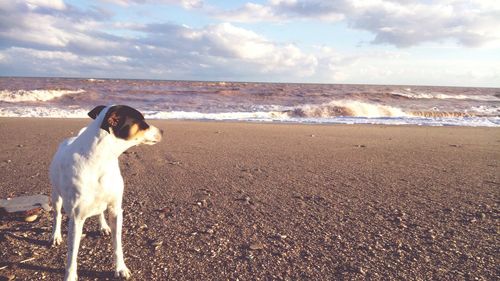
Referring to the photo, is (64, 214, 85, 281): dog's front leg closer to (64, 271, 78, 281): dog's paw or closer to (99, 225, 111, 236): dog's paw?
(64, 271, 78, 281): dog's paw

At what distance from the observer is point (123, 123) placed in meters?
2.92

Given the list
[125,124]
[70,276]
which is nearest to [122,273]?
[70,276]

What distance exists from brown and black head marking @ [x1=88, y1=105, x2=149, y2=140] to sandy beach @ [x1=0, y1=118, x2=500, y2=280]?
118 centimetres

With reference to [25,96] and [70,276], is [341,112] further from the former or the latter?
[25,96]

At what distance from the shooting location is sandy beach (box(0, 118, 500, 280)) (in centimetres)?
320

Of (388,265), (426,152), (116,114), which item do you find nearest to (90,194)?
(116,114)

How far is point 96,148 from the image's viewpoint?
282cm

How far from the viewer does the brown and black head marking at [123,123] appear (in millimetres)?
2855

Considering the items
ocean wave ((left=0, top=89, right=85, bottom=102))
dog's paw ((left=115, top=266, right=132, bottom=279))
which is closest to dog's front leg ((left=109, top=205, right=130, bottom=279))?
dog's paw ((left=115, top=266, right=132, bottom=279))

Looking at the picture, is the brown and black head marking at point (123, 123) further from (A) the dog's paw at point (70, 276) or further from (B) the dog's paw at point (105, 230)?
(B) the dog's paw at point (105, 230)

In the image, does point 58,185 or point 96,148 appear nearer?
point 96,148

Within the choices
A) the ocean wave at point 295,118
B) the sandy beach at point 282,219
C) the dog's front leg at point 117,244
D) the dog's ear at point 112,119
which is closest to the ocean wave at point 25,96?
the ocean wave at point 295,118

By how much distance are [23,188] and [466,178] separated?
7.03 metres

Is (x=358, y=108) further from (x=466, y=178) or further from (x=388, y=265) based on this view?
(x=388, y=265)
